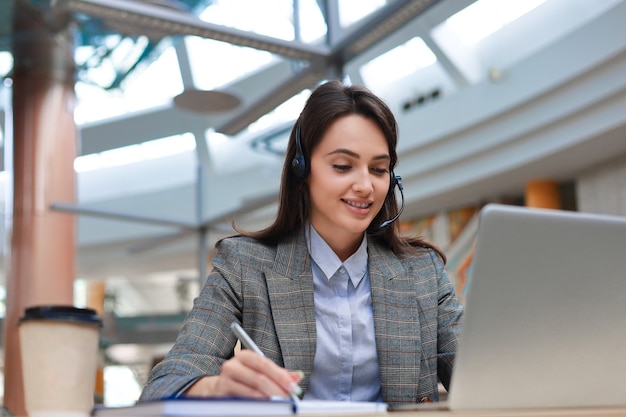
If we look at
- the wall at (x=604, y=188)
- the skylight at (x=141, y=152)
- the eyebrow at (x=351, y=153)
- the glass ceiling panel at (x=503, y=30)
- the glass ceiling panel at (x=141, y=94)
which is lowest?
the eyebrow at (x=351, y=153)

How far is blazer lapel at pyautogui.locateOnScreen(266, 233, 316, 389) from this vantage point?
1419 mm

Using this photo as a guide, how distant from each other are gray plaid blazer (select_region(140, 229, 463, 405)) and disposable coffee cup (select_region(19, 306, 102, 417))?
25 centimetres

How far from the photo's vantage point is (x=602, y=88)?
631 centimetres

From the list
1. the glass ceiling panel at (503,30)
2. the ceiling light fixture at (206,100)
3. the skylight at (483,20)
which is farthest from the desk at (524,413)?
the skylight at (483,20)

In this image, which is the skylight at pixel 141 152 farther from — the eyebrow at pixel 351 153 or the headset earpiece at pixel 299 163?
the eyebrow at pixel 351 153

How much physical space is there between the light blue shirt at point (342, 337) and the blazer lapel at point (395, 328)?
36 mm

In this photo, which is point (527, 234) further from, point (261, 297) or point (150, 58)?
point (150, 58)

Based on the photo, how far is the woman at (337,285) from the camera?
143cm

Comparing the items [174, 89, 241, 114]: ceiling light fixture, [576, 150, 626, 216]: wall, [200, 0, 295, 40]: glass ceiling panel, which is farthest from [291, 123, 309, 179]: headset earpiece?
[576, 150, 626, 216]: wall

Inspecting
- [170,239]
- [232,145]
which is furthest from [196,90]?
[232,145]

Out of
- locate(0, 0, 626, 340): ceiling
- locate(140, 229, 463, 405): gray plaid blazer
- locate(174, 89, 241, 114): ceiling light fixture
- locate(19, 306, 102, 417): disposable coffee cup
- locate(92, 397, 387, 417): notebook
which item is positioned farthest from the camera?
locate(174, 89, 241, 114): ceiling light fixture

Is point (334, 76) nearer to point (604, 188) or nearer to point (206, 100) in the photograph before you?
point (206, 100)

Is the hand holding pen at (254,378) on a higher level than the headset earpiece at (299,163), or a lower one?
lower

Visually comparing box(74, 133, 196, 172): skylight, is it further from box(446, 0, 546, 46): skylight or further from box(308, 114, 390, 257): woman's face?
box(308, 114, 390, 257): woman's face
